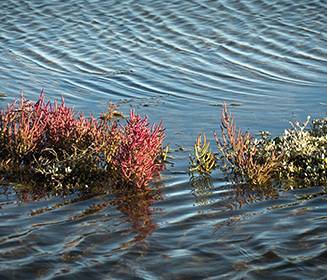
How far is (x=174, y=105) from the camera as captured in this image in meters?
12.7

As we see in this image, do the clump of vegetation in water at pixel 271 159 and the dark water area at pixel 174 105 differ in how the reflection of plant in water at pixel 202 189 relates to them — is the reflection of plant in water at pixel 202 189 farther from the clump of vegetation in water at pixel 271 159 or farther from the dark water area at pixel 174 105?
the clump of vegetation in water at pixel 271 159

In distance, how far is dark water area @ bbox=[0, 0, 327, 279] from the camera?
7047 mm

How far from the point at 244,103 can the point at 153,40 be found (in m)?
5.19

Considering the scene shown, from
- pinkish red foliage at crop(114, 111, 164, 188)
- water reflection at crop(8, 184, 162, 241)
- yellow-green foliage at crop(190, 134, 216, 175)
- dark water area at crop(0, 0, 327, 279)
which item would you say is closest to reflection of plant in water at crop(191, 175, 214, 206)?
dark water area at crop(0, 0, 327, 279)

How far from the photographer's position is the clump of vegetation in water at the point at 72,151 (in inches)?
342

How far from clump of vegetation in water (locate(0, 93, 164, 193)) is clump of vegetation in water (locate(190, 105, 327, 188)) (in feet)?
2.36

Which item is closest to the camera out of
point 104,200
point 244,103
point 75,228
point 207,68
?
point 75,228

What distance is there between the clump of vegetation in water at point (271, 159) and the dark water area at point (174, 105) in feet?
0.77

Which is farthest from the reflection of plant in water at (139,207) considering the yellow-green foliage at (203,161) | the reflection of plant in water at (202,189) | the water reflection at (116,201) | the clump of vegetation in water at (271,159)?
the clump of vegetation in water at (271,159)

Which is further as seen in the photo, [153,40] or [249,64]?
[153,40]

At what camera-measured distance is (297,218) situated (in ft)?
25.9

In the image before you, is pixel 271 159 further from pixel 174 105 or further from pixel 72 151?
pixel 174 105

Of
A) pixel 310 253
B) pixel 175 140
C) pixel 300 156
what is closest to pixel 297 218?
pixel 310 253

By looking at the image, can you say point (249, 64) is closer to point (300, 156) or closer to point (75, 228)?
point (300, 156)
